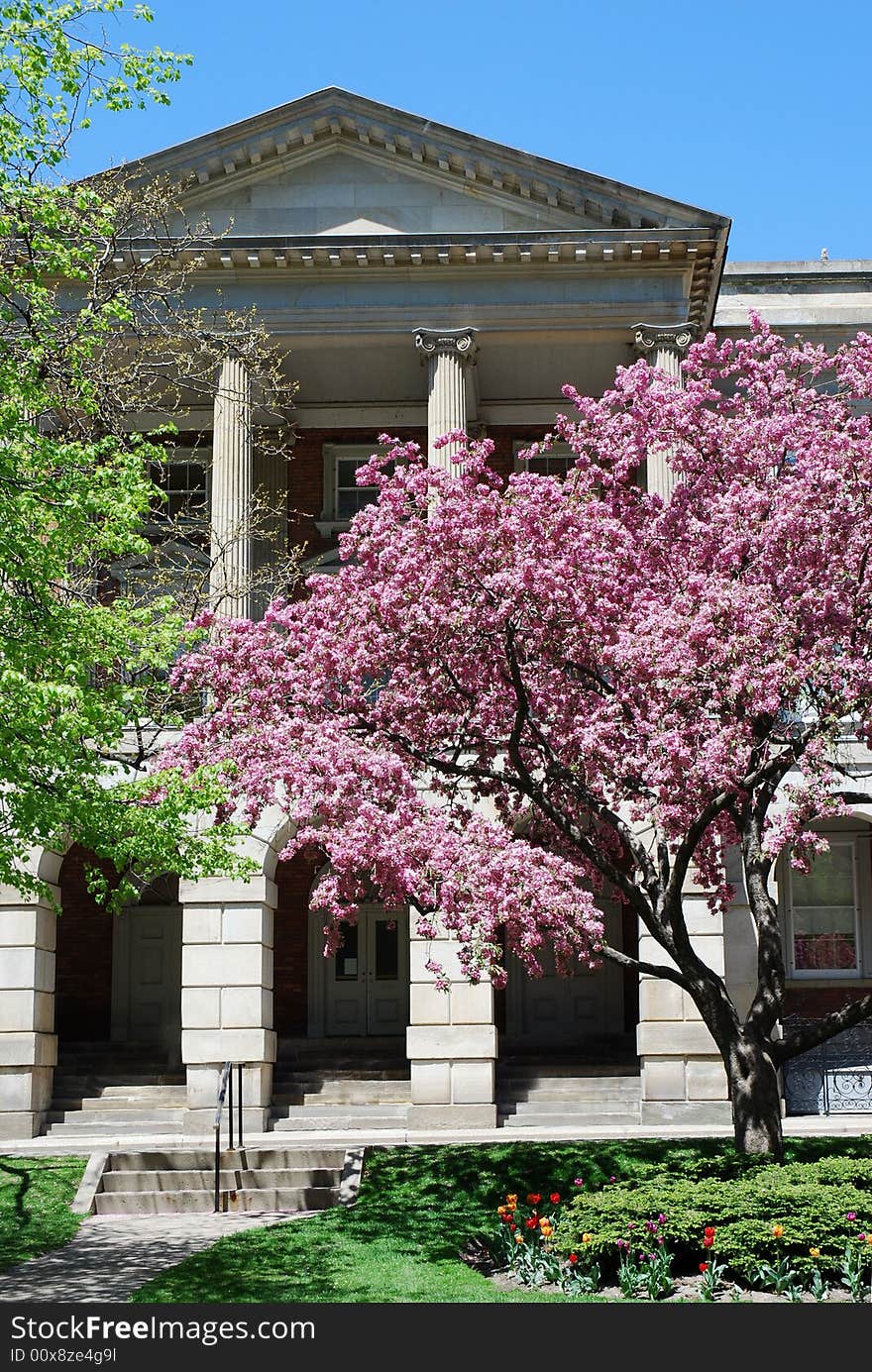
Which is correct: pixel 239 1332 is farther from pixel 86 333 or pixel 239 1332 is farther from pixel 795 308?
pixel 795 308

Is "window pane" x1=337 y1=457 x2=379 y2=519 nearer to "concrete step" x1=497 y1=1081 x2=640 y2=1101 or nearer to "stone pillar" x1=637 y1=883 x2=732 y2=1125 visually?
"stone pillar" x1=637 y1=883 x2=732 y2=1125

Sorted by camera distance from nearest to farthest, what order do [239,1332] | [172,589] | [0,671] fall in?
[239,1332] < [0,671] < [172,589]

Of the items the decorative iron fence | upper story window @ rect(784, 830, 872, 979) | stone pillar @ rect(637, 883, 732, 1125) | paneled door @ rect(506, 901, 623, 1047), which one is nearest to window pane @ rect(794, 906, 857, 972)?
upper story window @ rect(784, 830, 872, 979)

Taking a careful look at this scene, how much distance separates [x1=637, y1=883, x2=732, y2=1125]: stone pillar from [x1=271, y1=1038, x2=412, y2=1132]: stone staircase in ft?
11.6

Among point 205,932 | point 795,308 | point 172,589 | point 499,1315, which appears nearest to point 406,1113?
point 205,932

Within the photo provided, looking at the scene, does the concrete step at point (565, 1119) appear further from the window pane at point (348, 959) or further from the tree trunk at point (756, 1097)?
the tree trunk at point (756, 1097)

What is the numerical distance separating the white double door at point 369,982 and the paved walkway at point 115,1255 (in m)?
11.1

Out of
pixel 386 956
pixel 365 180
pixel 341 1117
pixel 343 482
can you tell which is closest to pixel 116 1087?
pixel 341 1117

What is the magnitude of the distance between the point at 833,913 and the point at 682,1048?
5.70 m

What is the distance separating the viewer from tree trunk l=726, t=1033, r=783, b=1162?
1384 centimetres

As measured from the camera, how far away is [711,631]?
13227 mm

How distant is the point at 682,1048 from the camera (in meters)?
22.4

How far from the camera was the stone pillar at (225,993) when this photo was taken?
890 inches

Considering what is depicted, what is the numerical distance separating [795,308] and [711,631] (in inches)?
676
